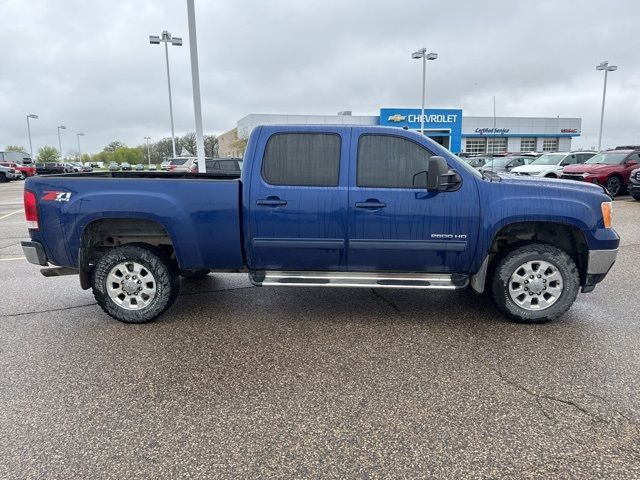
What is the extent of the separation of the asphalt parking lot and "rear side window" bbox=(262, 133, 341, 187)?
1463 millimetres

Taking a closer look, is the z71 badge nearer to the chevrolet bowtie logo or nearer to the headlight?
the headlight

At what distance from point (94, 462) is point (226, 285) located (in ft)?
12.2

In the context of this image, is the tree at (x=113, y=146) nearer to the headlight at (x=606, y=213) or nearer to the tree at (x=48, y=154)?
the tree at (x=48, y=154)

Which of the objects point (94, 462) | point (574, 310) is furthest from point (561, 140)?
point (94, 462)

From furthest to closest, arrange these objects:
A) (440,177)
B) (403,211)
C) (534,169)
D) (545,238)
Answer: (534,169) → (545,238) → (403,211) → (440,177)

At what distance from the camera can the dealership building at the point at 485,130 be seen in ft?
176

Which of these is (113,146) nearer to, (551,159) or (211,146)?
(211,146)

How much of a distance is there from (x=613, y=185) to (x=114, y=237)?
59.8 ft

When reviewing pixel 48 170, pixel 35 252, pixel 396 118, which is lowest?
pixel 35 252

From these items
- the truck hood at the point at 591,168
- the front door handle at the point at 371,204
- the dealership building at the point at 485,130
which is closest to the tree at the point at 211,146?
the dealership building at the point at 485,130

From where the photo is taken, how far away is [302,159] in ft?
15.0

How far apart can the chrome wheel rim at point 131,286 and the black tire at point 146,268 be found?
3 centimetres

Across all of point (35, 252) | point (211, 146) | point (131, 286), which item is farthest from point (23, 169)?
point (211, 146)

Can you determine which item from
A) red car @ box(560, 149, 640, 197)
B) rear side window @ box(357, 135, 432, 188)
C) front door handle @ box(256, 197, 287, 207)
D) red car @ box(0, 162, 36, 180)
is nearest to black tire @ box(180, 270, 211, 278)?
front door handle @ box(256, 197, 287, 207)
